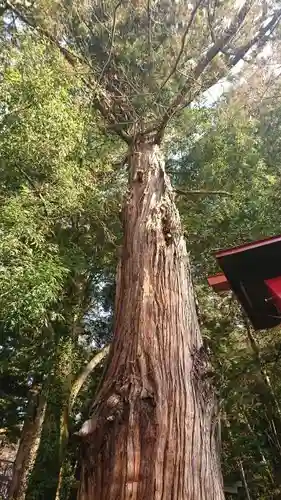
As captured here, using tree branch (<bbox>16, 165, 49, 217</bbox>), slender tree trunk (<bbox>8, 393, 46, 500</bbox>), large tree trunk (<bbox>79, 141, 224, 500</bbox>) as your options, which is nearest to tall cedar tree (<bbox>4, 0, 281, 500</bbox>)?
large tree trunk (<bbox>79, 141, 224, 500</bbox>)

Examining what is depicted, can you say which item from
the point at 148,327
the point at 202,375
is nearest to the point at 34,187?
the point at 148,327

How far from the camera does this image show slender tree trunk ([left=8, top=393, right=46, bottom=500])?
534 cm

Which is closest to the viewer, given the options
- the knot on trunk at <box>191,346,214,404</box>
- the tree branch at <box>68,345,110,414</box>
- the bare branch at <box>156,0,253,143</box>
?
the knot on trunk at <box>191,346,214,404</box>

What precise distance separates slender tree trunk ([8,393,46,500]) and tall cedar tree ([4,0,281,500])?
3.50m

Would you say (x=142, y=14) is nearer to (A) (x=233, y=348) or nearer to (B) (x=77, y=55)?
(B) (x=77, y=55)

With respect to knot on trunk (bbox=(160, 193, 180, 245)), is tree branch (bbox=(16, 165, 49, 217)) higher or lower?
higher

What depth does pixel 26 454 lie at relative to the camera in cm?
542

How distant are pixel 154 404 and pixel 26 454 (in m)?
4.43

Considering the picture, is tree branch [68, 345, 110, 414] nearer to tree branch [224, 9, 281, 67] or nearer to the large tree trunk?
the large tree trunk

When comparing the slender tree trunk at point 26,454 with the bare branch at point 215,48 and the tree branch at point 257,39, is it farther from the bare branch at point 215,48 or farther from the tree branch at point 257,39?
the tree branch at point 257,39

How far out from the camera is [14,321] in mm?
3373

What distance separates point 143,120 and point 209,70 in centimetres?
200

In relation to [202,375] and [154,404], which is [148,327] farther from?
[154,404]

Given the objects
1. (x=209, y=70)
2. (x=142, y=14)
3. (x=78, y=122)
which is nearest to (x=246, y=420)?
(x=78, y=122)
